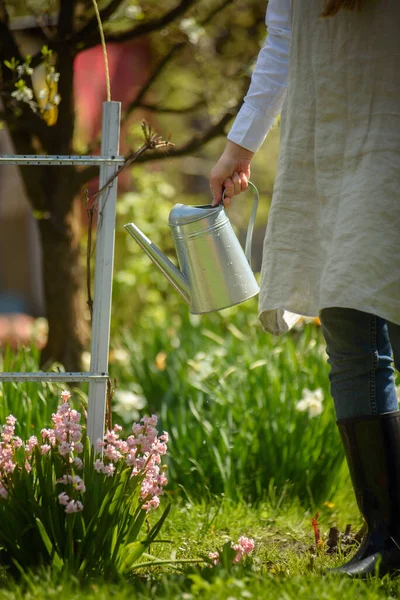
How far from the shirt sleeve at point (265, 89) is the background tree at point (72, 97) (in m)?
1.11

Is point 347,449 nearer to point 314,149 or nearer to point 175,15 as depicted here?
point 314,149

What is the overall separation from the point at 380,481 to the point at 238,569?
0.39 m

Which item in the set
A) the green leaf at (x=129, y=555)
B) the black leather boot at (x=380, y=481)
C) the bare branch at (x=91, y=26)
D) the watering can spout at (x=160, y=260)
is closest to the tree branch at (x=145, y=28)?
Result: the bare branch at (x=91, y=26)

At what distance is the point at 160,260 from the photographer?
6.26ft

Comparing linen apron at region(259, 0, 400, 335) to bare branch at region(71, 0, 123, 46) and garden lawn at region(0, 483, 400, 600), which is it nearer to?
garden lawn at region(0, 483, 400, 600)

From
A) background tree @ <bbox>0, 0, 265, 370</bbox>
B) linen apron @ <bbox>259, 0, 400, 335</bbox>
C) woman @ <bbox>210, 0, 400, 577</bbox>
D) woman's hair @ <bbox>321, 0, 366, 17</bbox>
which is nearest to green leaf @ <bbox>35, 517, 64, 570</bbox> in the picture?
woman @ <bbox>210, 0, 400, 577</bbox>

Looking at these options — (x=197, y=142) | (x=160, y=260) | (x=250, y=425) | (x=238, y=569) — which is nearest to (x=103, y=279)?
(x=160, y=260)

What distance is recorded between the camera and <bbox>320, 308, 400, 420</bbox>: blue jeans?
1.72m

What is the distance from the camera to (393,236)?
160 centimetres

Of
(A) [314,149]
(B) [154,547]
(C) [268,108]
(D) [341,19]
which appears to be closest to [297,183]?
(A) [314,149]

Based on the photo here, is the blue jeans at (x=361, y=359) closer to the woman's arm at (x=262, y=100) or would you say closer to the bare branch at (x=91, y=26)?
the woman's arm at (x=262, y=100)

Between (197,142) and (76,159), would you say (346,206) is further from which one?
(197,142)

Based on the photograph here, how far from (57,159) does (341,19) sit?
27.1 inches

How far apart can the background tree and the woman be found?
125 centimetres
